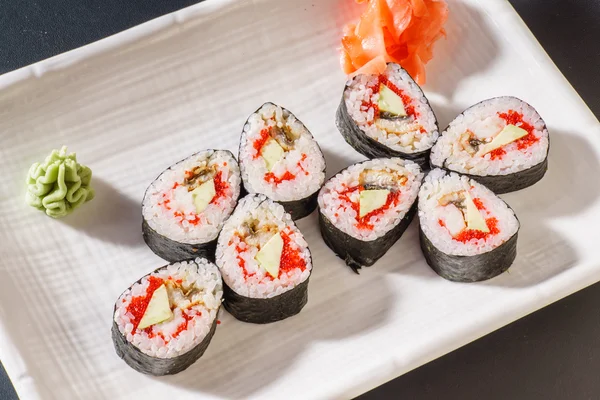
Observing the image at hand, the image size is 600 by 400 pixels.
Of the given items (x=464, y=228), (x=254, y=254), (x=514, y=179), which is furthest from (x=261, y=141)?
(x=514, y=179)

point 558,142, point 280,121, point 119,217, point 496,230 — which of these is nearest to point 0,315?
point 119,217

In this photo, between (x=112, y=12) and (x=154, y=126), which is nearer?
(x=154, y=126)

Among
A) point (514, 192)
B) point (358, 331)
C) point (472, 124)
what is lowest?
point (358, 331)

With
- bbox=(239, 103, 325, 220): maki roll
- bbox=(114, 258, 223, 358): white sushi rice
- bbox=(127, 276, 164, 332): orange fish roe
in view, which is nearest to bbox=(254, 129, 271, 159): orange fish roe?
bbox=(239, 103, 325, 220): maki roll

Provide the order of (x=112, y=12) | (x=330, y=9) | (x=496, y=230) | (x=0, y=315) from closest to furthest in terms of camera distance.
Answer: (x=0, y=315), (x=496, y=230), (x=330, y=9), (x=112, y=12)

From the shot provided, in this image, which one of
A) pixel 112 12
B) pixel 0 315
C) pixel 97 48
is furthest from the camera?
pixel 112 12

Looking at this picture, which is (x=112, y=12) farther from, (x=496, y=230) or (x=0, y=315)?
(x=496, y=230)

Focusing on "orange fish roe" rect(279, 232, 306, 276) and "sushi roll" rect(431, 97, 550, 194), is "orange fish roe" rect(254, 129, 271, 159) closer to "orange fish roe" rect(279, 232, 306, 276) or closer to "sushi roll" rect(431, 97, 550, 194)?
"orange fish roe" rect(279, 232, 306, 276)

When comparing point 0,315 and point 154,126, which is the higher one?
point 154,126
